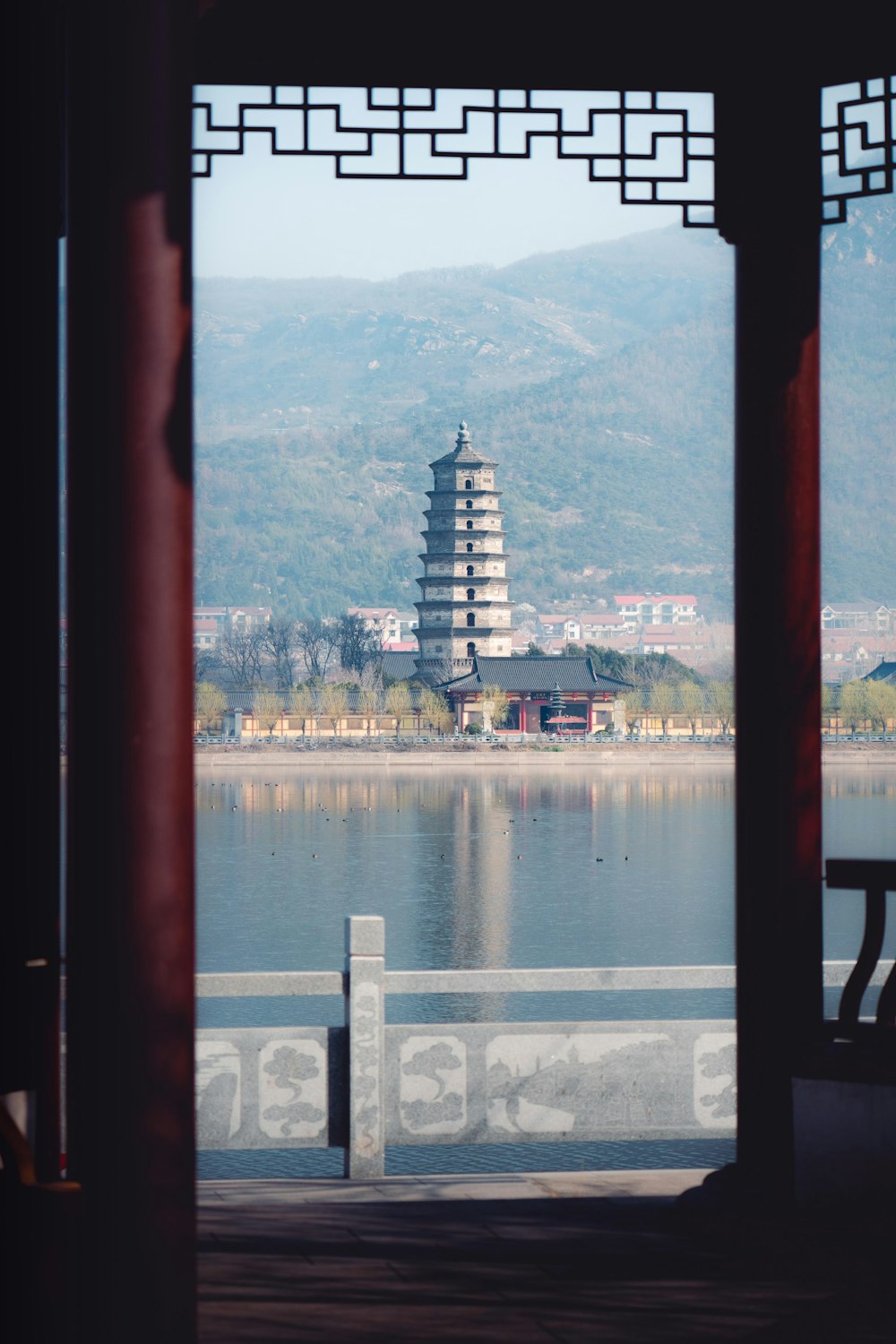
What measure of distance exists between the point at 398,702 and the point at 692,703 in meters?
18.0

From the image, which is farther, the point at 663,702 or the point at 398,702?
the point at 663,702

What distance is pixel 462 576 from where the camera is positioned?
8088 cm

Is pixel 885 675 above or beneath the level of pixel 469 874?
above

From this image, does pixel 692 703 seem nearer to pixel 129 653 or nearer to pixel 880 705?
pixel 880 705

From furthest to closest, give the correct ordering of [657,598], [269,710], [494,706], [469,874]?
[657,598] → [269,710] → [494,706] → [469,874]

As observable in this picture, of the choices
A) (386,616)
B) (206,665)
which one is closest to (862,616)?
(386,616)

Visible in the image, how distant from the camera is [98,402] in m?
2.03

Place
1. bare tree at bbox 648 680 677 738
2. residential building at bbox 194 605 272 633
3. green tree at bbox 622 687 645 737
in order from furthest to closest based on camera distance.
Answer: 1. residential building at bbox 194 605 272 633
2. bare tree at bbox 648 680 677 738
3. green tree at bbox 622 687 645 737

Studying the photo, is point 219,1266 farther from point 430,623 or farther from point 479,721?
point 430,623

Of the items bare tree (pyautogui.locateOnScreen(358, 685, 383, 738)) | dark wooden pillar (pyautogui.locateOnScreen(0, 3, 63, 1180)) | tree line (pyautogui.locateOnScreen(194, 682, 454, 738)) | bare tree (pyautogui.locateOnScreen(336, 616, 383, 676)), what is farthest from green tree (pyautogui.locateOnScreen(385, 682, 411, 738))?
dark wooden pillar (pyautogui.locateOnScreen(0, 3, 63, 1180))

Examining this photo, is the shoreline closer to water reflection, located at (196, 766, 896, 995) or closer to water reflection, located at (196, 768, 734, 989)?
water reflection, located at (196, 766, 896, 995)

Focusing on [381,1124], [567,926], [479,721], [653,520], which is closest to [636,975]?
[381,1124]

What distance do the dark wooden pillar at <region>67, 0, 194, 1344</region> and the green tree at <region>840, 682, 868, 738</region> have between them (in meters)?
92.3

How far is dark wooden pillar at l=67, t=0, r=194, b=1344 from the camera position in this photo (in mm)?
2016
